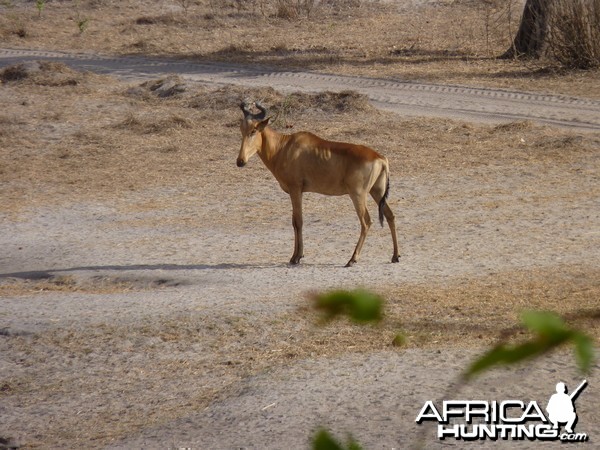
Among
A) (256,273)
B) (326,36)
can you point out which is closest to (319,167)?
(256,273)

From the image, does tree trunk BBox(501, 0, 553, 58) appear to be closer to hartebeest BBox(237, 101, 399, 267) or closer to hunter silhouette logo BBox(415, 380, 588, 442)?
hartebeest BBox(237, 101, 399, 267)

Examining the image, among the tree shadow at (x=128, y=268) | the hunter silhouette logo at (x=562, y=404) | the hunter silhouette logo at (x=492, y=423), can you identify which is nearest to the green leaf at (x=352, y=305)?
the hunter silhouette logo at (x=562, y=404)

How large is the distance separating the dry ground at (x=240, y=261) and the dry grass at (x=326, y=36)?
278 mm

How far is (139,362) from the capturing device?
25.2 feet

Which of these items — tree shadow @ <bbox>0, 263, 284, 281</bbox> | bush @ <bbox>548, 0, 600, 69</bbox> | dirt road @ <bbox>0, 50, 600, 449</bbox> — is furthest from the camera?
bush @ <bbox>548, 0, 600, 69</bbox>

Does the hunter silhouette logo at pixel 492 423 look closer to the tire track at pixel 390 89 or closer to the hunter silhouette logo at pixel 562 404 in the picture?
the hunter silhouette logo at pixel 562 404

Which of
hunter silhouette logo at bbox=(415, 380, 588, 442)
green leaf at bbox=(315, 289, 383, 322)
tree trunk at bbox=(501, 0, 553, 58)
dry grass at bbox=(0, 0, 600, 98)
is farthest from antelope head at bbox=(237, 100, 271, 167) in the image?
tree trunk at bbox=(501, 0, 553, 58)

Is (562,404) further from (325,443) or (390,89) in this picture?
(390,89)

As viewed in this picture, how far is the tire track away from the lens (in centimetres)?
1767

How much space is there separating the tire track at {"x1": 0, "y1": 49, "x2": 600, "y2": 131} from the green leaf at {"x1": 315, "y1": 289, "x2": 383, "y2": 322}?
15727 mm

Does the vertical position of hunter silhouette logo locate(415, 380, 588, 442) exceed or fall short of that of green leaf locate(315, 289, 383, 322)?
it falls short

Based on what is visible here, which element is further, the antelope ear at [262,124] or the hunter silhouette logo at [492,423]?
the antelope ear at [262,124]

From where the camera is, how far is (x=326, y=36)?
25.8 meters

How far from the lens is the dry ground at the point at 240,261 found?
258 inches
